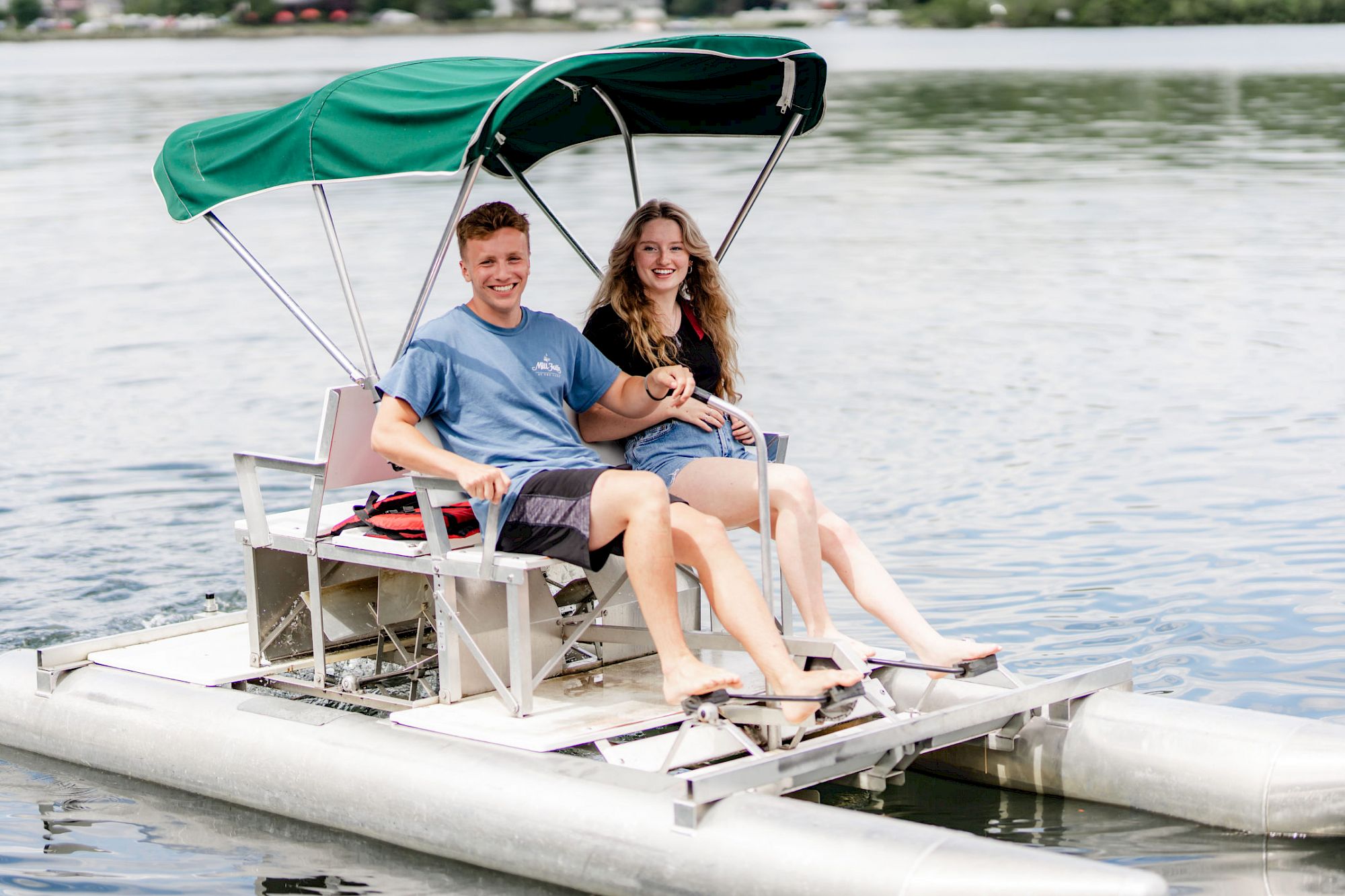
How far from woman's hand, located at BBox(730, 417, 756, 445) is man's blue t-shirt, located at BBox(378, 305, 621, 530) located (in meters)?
0.64

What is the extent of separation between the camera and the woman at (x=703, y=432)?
17.8 feet

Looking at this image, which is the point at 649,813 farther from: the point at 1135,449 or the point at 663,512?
the point at 1135,449

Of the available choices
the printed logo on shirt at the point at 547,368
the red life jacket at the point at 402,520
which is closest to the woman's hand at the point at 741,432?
the printed logo on shirt at the point at 547,368

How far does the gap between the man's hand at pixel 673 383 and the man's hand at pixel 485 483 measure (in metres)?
0.67

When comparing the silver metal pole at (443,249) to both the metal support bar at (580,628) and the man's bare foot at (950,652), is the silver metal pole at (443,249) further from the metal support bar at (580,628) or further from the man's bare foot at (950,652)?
the man's bare foot at (950,652)

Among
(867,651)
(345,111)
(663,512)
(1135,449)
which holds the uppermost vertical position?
(345,111)

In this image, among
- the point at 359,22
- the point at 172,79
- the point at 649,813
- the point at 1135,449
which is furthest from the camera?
the point at 359,22

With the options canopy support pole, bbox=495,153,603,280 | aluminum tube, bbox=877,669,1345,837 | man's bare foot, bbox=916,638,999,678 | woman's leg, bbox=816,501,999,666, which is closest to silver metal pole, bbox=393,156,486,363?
canopy support pole, bbox=495,153,603,280

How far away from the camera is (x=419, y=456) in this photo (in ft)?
17.2

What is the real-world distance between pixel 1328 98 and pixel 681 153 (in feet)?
43.2

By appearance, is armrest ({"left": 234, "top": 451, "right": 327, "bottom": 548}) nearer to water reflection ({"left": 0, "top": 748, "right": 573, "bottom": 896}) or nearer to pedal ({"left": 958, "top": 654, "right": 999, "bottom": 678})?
water reflection ({"left": 0, "top": 748, "right": 573, "bottom": 896})

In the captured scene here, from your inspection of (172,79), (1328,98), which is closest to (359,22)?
(172,79)

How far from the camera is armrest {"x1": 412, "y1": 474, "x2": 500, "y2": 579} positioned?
5.25 meters

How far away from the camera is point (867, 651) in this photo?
5586 millimetres
